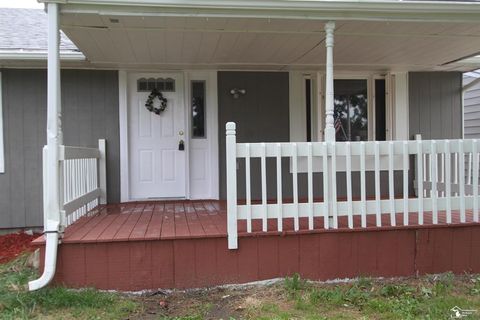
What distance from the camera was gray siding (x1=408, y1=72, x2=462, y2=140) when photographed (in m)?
6.72

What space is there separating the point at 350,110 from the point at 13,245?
493 cm

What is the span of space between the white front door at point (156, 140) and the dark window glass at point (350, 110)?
7.61 feet

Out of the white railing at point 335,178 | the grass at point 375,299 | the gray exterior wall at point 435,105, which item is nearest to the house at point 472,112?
the gray exterior wall at point 435,105

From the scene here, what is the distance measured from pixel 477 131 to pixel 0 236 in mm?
7947

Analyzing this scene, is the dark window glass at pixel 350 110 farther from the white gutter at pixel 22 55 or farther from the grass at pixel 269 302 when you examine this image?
the white gutter at pixel 22 55

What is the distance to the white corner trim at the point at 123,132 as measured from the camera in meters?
6.09

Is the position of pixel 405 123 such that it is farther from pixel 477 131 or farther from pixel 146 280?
pixel 146 280

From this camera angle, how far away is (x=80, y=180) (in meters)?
4.74

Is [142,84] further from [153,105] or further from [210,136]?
[210,136]

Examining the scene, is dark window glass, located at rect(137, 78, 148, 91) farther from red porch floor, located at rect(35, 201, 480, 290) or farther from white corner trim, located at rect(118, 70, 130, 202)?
red porch floor, located at rect(35, 201, 480, 290)

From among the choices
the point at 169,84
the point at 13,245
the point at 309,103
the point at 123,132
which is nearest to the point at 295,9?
the point at 309,103

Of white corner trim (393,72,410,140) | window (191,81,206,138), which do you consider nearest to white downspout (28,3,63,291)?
window (191,81,206,138)

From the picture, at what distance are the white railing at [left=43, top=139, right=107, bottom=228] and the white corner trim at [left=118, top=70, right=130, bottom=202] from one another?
0.24 metres

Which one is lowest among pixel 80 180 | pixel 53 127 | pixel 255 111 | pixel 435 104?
pixel 80 180
